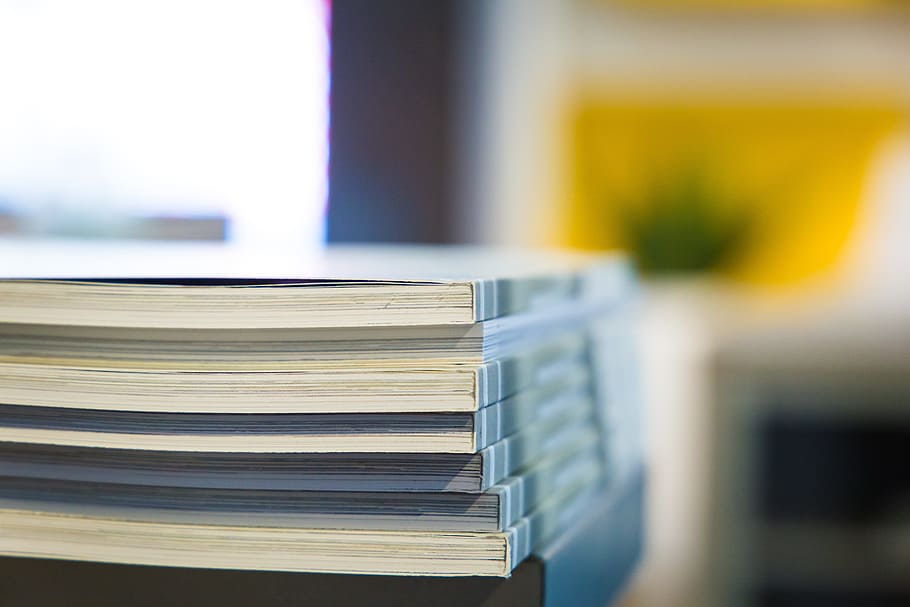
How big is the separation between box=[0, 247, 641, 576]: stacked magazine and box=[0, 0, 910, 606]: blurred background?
13.7 inches

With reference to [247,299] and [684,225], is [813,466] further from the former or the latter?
[247,299]

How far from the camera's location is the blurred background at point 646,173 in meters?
1.16

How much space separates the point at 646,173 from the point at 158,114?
1.62m

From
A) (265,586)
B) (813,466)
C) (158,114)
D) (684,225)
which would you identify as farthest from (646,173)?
(265,586)

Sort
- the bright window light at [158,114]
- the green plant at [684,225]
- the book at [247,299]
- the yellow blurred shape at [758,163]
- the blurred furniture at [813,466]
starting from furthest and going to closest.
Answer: the yellow blurred shape at [758,163] → the green plant at [684,225] → the blurred furniture at [813,466] → the bright window light at [158,114] → the book at [247,299]

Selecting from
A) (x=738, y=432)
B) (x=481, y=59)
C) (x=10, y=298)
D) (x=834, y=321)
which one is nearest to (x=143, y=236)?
(x=10, y=298)

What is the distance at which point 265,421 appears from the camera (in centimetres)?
23

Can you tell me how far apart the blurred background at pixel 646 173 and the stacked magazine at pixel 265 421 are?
35cm

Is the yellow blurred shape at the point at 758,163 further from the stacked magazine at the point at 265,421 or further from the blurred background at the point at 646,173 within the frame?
the stacked magazine at the point at 265,421

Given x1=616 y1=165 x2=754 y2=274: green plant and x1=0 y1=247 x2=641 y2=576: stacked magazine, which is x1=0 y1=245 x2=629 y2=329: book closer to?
x1=0 y1=247 x2=641 y2=576: stacked magazine

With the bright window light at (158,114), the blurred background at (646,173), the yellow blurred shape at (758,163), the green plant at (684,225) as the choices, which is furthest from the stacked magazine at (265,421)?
the yellow blurred shape at (758,163)

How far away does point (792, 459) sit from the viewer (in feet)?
6.18

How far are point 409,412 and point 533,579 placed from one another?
0.06 m

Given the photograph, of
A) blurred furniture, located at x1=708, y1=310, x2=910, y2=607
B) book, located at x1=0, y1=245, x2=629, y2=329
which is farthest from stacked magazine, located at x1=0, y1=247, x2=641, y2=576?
blurred furniture, located at x1=708, y1=310, x2=910, y2=607
